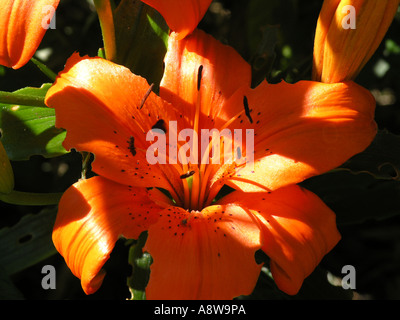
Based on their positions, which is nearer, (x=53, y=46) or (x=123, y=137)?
(x=123, y=137)

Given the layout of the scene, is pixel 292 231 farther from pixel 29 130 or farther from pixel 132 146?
pixel 29 130

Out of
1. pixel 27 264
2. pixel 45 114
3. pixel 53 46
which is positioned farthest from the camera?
pixel 53 46

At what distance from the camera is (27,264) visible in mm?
1481

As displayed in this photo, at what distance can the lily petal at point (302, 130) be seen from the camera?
3.59ft

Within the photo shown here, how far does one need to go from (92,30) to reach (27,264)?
848mm

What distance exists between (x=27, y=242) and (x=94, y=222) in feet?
1.76

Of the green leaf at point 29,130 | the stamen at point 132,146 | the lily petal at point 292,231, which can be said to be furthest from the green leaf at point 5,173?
the lily petal at point 292,231

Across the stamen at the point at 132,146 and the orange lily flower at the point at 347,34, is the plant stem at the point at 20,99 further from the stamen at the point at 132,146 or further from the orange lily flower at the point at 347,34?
the orange lily flower at the point at 347,34

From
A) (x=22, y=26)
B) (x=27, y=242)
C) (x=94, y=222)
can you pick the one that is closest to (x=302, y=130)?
(x=94, y=222)

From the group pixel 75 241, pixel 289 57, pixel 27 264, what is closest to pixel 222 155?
pixel 75 241

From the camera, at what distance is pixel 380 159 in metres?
1.36

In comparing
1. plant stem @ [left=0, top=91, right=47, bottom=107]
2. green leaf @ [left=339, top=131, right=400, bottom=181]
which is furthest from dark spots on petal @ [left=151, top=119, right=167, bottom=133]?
green leaf @ [left=339, top=131, right=400, bottom=181]
